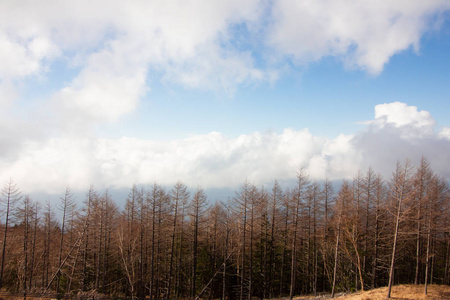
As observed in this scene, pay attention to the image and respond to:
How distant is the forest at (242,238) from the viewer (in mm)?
28266

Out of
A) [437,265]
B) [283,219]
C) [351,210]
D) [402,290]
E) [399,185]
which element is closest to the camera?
[399,185]

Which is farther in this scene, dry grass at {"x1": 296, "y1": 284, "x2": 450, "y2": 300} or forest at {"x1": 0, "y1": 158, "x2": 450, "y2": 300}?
forest at {"x1": 0, "y1": 158, "x2": 450, "y2": 300}

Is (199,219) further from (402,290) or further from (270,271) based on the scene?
(402,290)

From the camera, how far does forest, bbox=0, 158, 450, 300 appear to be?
28.3 metres

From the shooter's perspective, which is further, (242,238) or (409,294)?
(242,238)

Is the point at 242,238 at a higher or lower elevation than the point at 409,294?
higher

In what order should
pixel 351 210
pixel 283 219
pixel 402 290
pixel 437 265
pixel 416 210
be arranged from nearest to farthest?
pixel 402 290 < pixel 416 210 < pixel 351 210 < pixel 283 219 < pixel 437 265

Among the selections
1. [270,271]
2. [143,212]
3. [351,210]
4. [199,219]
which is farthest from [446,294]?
[143,212]

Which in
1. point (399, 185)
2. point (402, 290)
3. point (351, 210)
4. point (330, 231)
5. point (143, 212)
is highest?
point (399, 185)

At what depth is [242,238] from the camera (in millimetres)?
32156

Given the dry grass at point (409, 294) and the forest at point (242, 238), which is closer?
the dry grass at point (409, 294)

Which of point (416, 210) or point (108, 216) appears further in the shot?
point (108, 216)

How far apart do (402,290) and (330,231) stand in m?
14.5

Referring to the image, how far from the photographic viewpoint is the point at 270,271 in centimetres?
3441
